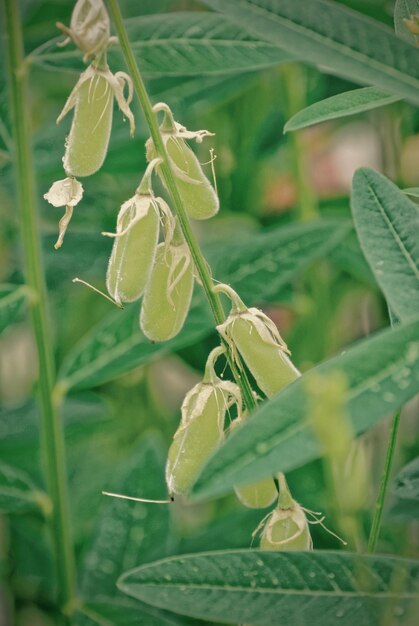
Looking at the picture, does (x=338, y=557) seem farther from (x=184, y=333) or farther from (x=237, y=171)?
(x=237, y=171)

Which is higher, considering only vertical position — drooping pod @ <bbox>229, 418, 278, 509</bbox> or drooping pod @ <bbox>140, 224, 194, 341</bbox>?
drooping pod @ <bbox>140, 224, 194, 341</bbox>

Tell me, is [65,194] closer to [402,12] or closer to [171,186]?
[171,186]

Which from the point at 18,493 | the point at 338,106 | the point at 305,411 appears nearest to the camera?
the point at 305,411

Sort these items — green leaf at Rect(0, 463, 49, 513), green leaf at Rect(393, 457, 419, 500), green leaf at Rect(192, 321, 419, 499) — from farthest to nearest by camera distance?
green leaf at Rect(0, 463, 49, 513), green leaf at Rect(393, 457, 419, 500), green leaf at Rect(192, 321, 419, 499)

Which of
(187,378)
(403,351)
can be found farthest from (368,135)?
(403,351)

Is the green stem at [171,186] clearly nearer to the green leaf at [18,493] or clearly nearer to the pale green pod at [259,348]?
the pale green pod at [259,348]

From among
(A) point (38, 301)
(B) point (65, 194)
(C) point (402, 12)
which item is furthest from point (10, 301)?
(C) point (402, 12)

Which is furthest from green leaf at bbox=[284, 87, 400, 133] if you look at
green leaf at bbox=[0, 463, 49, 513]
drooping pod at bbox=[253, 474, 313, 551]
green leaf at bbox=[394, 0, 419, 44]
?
green leaf at bbox=[0, 463, 49, 513]

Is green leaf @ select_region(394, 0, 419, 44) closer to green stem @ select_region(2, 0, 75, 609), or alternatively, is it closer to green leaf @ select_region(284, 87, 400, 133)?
green leaf @ select_region(284, 87, 400, 133)
